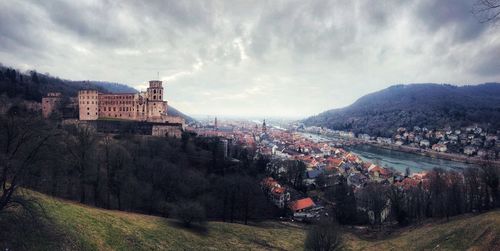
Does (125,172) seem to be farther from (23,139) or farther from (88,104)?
(88,104)

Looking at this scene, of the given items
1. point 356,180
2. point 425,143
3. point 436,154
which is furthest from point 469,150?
point 356,180

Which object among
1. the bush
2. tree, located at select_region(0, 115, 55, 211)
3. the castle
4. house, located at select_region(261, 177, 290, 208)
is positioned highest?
the castle

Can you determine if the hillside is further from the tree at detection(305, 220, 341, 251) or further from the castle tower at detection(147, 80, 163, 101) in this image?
the castle tower at detection(147, 80, 163, 101)

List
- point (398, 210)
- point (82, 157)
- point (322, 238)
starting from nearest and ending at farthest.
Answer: point (322, 238) → point (82, 157) → point (398, 210)

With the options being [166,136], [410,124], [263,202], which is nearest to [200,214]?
[263,202]

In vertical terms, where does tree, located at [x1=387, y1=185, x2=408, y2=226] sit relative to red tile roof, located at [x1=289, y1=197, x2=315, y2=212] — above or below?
above

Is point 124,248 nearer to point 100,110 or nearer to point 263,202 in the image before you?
point 263,202

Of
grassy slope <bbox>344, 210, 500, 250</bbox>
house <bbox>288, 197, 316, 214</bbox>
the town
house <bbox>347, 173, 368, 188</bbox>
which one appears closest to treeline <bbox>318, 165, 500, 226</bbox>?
the town

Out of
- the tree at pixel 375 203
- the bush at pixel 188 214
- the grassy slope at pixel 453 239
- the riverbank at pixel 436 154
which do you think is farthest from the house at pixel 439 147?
the bush at pixel 188 214
